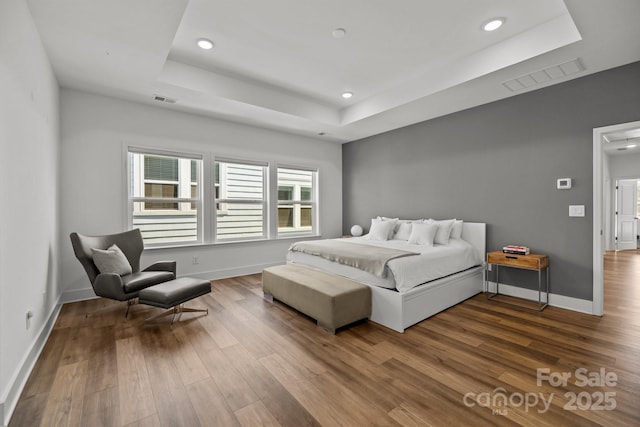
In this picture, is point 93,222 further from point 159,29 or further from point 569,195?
point 569,195

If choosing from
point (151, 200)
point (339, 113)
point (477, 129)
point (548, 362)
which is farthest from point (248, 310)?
point (477, 129)

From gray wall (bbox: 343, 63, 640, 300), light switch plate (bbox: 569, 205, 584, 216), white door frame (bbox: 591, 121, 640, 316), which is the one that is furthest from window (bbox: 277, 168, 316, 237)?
white door frame (bbox: 591, 121, 640, 316)

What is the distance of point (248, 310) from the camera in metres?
3.37

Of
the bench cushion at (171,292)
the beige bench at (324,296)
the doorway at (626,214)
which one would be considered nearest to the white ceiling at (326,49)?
the bench cushion at (171,292)

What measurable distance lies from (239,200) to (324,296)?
290cm

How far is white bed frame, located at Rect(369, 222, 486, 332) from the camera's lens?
111 inches

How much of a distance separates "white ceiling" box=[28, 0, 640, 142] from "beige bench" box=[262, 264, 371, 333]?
248 cm

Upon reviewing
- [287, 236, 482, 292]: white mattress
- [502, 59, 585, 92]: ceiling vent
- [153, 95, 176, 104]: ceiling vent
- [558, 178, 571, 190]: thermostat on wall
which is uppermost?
[153, 95, 176, 104]: ceiling vent

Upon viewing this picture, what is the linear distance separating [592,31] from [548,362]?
2.74m

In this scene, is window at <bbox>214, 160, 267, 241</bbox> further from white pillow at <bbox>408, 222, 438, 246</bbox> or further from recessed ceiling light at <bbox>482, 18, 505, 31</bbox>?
recessed ceiling light at <bbox>482, 18, 505, 31</bbox>

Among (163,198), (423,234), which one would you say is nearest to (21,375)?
(163,198)

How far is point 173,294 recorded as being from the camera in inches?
114

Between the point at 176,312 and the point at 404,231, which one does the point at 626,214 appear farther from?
the point at 176,312

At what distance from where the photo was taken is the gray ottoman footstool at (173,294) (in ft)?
9.32
